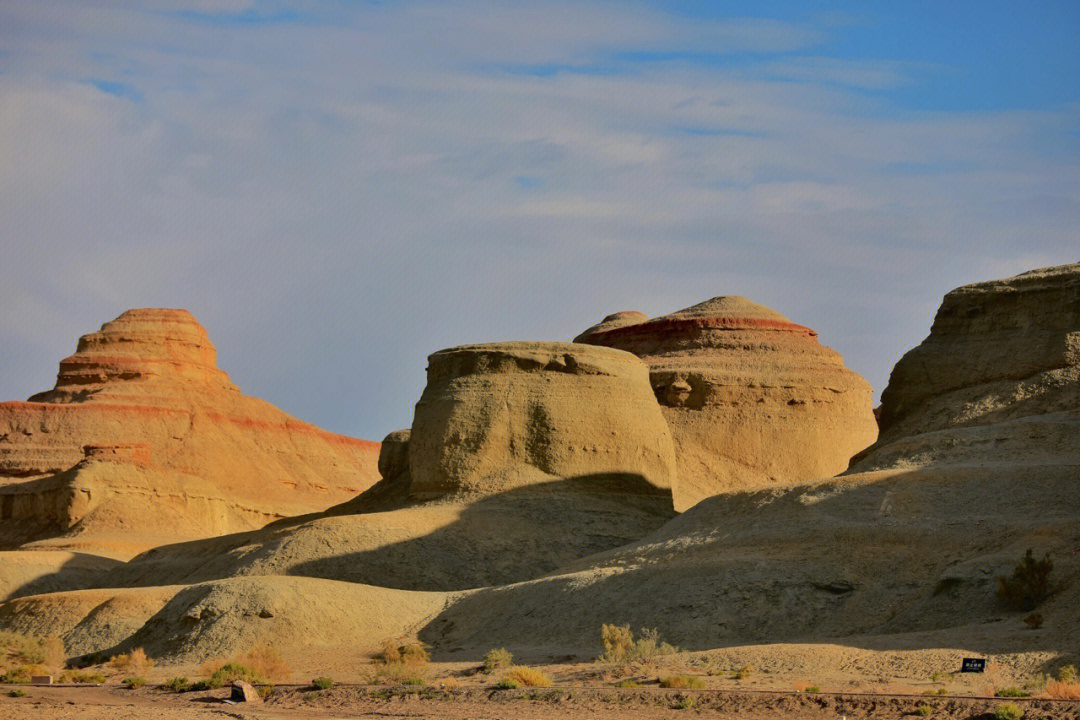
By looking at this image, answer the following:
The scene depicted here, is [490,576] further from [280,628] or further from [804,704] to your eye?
[804,704]

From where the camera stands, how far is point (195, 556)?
44.7m

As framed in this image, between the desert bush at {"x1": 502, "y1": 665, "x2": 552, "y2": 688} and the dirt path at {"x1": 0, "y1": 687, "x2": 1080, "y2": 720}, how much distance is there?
0.47m

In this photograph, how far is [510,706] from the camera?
2319cm

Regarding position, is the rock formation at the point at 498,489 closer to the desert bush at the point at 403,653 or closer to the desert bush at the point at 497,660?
the desert bush at the point at 403,653

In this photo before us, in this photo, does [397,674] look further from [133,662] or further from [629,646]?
[133,662]

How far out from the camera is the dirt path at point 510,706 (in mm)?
20828

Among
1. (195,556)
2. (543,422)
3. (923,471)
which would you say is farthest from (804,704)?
(195,556)

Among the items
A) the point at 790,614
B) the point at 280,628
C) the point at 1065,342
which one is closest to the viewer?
the point at 790,614

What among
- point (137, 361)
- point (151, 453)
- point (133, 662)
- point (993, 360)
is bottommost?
point (133, 662)

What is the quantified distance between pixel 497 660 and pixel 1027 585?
341 inches

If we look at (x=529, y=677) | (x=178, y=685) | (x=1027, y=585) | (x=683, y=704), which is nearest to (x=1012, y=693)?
(x=683, y=704)

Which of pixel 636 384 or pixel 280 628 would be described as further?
pixel 636 384

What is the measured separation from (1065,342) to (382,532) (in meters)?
17.0

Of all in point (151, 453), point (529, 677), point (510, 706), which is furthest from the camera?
point (151, 453)
